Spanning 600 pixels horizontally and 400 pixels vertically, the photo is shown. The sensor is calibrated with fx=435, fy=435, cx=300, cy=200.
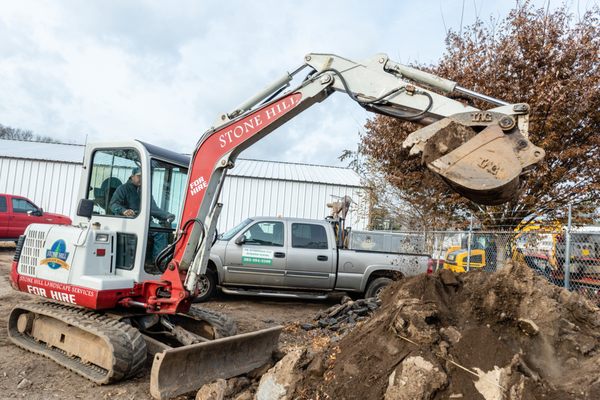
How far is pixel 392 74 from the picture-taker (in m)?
4.46

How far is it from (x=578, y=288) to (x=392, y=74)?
6.29 m

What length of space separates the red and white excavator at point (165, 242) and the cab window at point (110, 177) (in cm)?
1

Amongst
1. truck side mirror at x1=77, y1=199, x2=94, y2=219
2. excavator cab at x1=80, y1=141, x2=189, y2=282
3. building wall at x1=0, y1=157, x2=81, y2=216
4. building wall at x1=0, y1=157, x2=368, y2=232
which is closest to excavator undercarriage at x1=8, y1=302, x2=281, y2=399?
excavator cab at x1=80, y1=141, x2=189, y2=282

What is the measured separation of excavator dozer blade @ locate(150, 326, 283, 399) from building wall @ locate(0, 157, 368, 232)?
18.0m

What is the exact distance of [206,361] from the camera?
14.2 ft

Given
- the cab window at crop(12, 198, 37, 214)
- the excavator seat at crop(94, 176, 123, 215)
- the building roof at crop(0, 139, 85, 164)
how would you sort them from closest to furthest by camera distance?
the excavator seat at crop(94, 176, 123, 215) → the cab window at crop(12, 198, 37, 214) → the building roof at crop(0, 139, 85, 164)

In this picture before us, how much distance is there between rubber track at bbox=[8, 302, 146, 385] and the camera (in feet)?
14.1

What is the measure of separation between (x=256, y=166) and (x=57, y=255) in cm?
2143

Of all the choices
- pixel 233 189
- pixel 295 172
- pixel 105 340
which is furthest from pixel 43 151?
pixel 105 340

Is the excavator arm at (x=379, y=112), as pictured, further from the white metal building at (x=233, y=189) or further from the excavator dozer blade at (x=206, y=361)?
the white metal building at (x=233, y=189)

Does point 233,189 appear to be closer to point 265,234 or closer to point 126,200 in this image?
point 265,234

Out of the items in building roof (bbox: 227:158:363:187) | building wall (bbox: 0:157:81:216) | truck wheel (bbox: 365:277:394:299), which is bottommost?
truck wheel (bbox: 365:277:394:299)

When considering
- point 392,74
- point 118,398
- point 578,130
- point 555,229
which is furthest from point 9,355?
point 578,130

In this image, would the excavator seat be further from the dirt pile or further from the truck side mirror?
the dirt pile
